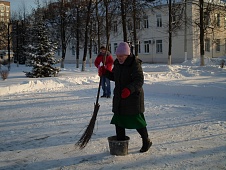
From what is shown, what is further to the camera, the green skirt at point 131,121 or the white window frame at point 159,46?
the white window frame at point 159,46

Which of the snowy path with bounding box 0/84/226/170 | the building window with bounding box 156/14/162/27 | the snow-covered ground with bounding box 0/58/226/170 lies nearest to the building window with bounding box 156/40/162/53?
the building window with bounding box 156/14/162/27

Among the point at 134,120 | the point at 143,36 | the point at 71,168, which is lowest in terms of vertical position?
the point at 71,168

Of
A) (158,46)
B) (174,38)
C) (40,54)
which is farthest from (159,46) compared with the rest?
(40,54)

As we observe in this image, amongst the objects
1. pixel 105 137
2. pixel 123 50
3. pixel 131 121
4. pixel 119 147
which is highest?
pixel 123 50

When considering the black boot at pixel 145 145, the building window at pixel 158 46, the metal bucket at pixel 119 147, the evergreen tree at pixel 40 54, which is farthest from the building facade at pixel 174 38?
the metal bucket at pixel 119 147

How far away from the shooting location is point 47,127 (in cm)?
559

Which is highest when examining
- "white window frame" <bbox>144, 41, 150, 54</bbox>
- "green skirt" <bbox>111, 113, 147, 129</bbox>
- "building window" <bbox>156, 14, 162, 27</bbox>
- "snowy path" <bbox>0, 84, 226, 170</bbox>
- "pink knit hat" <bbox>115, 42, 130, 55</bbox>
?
"building window" <bbox>156, 14, 162, 27</bbox>

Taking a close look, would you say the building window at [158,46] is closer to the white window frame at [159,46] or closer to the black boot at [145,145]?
the white window frame at [159,46]

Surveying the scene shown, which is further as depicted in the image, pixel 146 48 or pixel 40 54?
pixel 146 48

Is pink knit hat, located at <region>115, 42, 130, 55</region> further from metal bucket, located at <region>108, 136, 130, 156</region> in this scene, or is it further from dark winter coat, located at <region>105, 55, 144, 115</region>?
metal bucket, located at <region>108, 136, 130, 156</region>

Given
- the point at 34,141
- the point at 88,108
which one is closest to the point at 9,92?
the point at 88,108

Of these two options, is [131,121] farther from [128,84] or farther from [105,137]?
[105,137]

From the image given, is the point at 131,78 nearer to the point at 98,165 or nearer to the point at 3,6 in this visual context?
the point at 98,165

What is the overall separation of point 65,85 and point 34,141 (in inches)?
344
